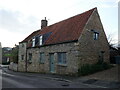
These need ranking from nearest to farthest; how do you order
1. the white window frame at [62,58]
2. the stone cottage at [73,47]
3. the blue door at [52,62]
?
the stone cottage at [73,47] → the white window frame at [62,58] → the blue door at [52,62]

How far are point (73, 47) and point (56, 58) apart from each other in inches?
126

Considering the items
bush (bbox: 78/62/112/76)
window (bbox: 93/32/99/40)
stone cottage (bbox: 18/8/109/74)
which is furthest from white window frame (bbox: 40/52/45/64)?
window (bbox: 93/32/99/40)

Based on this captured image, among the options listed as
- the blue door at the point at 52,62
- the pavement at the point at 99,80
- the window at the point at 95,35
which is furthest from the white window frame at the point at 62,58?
the window at the point at 95,35

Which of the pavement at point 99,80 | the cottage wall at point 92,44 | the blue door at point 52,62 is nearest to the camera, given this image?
the pavement at point 99,80

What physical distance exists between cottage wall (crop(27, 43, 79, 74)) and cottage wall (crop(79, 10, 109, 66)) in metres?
0.72

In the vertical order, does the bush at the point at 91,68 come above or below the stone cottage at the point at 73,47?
below

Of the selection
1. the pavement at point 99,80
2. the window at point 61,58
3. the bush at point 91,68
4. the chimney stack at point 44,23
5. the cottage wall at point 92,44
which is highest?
the chimney stack at point 44,23

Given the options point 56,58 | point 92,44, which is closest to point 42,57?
point 56,58

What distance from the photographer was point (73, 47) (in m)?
17.1

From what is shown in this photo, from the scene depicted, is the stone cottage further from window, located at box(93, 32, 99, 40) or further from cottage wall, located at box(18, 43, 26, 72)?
cottage wall, located at box(18, 43, 26, 72)

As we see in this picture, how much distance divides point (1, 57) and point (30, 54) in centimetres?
4406

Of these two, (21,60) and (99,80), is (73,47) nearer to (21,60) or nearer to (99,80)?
(99,80)

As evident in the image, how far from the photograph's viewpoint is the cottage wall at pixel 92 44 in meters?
17.3

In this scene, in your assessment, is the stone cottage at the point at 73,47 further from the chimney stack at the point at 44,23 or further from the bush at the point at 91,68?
the chimney stack at the point at 44,23
